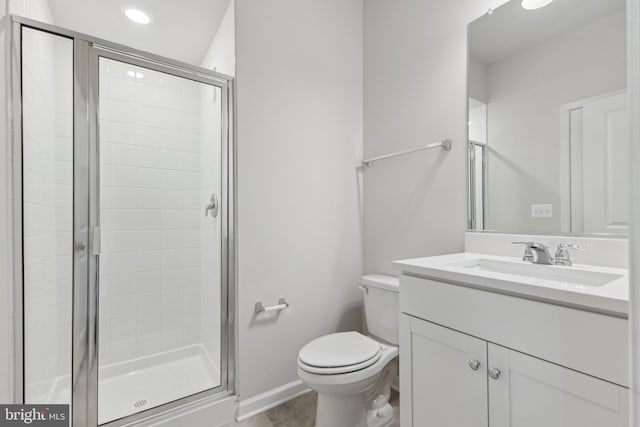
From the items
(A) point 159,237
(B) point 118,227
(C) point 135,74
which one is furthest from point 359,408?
(C) point 135,74

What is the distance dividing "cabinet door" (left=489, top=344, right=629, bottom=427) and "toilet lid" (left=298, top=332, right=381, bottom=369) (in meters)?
0.54

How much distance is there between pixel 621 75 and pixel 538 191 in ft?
1.52

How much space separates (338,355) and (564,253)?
97 cm

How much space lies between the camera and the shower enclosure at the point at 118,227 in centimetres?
123

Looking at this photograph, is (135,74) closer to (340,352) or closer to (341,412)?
(340,352)

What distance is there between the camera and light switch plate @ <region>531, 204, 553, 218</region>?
1.22 metres

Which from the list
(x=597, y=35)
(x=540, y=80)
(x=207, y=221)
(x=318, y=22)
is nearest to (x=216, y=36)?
(x=318, y=22)

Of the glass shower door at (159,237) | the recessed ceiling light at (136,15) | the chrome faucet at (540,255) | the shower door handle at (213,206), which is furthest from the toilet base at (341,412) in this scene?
the recessed ceiling light at (136,15)

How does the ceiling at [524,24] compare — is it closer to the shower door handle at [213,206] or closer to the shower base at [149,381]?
the shower door handle at [213,206]

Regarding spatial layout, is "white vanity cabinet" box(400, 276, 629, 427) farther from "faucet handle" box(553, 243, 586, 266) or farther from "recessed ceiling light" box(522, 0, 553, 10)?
"recessed ceiling light" box(522, 0, 553, 10)

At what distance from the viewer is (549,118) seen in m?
1.22

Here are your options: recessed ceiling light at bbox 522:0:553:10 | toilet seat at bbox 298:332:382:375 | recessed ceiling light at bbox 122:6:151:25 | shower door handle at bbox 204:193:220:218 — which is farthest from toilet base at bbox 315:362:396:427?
recessed ceiling light at bbox 122:6:151:25

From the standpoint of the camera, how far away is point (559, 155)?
119cm

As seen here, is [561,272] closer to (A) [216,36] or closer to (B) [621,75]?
(B) [621,75]
